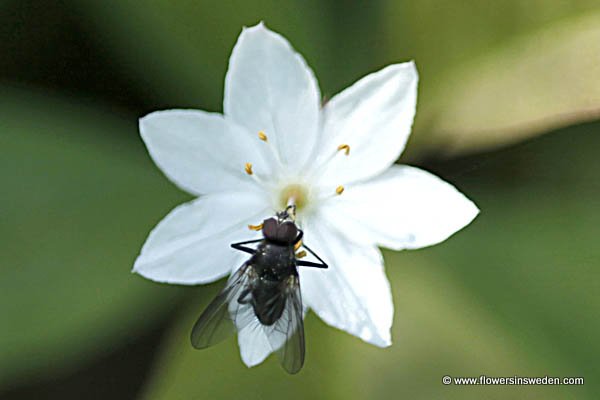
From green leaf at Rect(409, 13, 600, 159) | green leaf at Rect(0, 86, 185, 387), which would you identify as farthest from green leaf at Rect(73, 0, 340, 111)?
green leaf at Rect(409, 13, 600, 159)

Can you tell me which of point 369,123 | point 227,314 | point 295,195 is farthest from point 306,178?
point 227,314

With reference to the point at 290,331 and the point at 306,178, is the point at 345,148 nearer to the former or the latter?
the point at 306,178

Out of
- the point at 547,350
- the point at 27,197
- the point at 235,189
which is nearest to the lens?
the point at 235,189

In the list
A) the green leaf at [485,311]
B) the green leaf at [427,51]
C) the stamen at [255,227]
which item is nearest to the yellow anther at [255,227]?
the stamen at [255,227]

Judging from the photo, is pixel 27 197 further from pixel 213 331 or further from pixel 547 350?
pixel 547 350

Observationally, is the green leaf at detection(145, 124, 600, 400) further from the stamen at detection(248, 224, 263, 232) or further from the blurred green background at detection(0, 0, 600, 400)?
the stamen at detection(248, 224, 263, 232)

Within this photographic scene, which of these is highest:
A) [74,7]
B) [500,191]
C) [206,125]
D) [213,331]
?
[74,7]

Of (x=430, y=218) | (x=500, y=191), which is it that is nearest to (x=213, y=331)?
(x=430, y=218)
